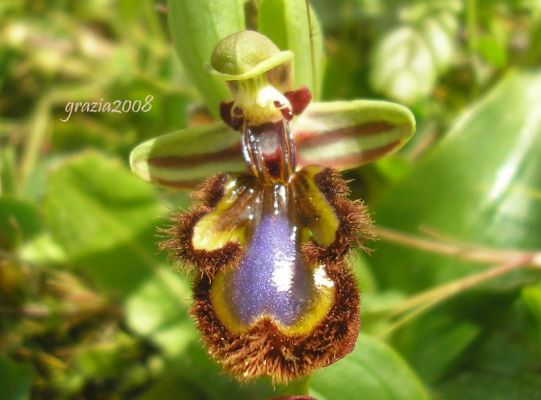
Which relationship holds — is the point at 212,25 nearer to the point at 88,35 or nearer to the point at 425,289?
the point at 425,289

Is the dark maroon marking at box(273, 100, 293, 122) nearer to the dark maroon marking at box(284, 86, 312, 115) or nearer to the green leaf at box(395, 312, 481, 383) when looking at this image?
the dark maroon marking at box(284, 86, 312, 115)

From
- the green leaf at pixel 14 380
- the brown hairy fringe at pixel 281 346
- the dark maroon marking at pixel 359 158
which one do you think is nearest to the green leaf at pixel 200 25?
the dark maroon marking at pixel 359 158

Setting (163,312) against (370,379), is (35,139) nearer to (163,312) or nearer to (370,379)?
(163,312)

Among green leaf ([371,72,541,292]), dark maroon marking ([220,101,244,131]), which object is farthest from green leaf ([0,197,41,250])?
green leaf ([371,72,541,292])

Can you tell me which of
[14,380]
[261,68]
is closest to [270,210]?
[261,68]

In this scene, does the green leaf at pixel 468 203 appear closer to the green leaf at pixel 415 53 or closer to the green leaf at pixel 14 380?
the green leaf at pixel 415 53

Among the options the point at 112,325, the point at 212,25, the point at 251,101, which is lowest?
the point at 112,325

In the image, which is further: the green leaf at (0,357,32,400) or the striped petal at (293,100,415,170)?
the green leaf at (0,357,32,400)

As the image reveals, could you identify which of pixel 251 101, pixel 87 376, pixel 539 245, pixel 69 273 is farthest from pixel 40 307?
pixel 539 245

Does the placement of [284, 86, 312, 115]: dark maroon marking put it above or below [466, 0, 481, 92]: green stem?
above
